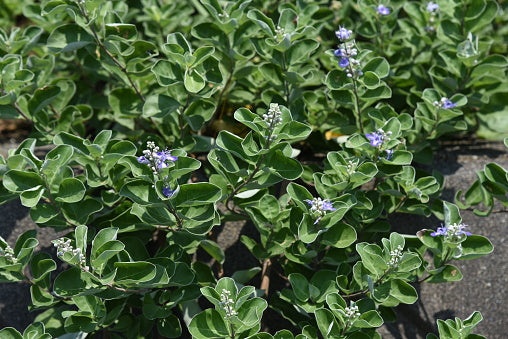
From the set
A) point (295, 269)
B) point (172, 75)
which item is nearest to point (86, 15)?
point (172, 75)

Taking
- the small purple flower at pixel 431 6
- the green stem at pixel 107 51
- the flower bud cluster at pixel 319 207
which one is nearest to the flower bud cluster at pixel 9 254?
the green stem at pixel 107 51

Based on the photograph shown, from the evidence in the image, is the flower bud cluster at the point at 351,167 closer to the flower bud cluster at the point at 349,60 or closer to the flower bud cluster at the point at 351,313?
the flower bud cluster at the point at 349,60

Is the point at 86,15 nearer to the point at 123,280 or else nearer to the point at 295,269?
the point at 123,280

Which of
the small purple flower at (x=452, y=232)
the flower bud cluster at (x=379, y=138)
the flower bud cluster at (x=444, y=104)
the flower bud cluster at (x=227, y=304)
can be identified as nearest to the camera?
the flower bud cluster at (x=227, y=304)

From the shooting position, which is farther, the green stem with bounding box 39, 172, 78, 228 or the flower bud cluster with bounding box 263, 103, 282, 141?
the green stem with bounding box 39, 172, 78, 228

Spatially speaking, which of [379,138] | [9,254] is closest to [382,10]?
[379,138]

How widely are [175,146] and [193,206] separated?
0.52 meters

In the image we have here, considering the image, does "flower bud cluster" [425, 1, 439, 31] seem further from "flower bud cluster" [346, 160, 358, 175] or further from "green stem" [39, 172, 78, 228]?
"green stem" [39, 172, 78, 228]

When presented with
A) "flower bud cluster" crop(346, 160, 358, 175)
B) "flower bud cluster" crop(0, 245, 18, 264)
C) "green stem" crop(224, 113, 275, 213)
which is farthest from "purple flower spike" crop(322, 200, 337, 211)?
"flower bud cluster" crop(0, 245, 18, 264)

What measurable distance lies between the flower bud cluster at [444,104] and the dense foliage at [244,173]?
2 cm

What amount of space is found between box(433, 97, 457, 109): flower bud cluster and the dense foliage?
2cm

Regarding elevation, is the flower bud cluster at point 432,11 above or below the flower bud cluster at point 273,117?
below

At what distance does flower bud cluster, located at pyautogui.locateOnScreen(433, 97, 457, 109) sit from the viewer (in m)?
2.56

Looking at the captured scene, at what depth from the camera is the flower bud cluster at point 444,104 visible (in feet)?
8.39
